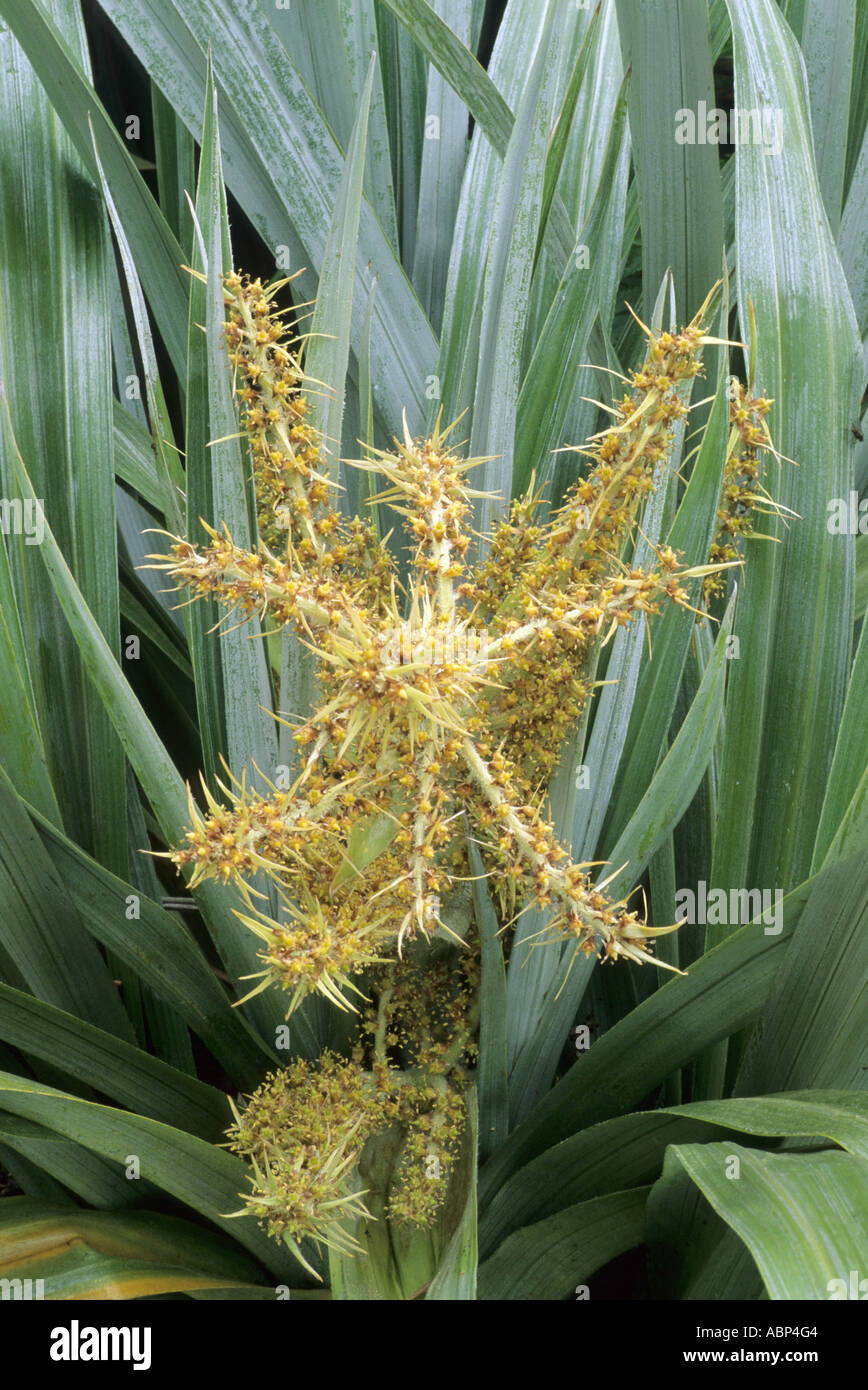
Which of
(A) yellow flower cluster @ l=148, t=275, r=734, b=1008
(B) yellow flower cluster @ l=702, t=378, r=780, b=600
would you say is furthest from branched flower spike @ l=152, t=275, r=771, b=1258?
(B) yellow flower cluster @ l=702, t=378, r=780, b=600

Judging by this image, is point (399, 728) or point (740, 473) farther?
point (740, 473)

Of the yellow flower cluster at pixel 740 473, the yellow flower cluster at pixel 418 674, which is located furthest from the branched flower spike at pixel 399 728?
the yellow flower cluster at pixel 740 473

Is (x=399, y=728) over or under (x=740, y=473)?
under

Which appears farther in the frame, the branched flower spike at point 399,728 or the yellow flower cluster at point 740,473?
the yellow flower cluster at point 740,473

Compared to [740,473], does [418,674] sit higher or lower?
lower

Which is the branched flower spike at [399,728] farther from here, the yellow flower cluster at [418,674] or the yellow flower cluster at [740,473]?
the yellow flower cluster at [740,473]

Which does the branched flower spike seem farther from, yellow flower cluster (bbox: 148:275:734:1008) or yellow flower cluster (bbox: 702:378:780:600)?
yellow flower cluster (bbox: 702:378:780:600)

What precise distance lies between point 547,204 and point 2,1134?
693 millimetres

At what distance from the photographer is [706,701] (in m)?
0.63

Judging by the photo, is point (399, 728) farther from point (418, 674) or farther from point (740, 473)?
point (740, 473)

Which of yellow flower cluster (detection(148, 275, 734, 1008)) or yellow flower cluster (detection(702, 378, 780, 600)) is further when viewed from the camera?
yellow flower cluster (detection(702, 378, 780, 600))

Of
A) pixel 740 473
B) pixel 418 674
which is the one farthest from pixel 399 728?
pixel 740 473

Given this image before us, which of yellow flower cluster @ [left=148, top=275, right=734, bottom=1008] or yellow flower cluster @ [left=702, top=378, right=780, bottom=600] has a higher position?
yellow flower cluster @ [left=702, top=378, right=780, bottom=600]

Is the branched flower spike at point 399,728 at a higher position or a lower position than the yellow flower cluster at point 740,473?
lower
